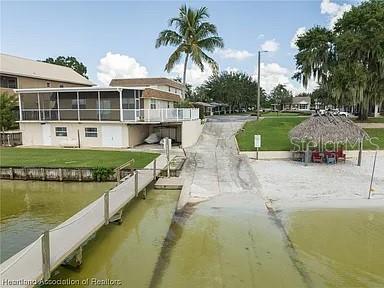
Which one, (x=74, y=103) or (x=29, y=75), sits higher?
(x=29, y=75)

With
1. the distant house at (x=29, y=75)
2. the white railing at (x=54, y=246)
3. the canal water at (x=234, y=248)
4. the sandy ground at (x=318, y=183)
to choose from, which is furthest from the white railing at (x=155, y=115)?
the distant house at (x=29, y=75)

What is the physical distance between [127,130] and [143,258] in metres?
17.6

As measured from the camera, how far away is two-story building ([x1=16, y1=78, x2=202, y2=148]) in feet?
83.8

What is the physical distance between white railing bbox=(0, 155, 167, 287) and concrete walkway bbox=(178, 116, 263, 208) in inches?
148

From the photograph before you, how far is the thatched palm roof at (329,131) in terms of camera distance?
765 inches

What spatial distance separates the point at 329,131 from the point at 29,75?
30.5 m

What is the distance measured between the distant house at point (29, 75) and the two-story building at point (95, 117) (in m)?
9.02

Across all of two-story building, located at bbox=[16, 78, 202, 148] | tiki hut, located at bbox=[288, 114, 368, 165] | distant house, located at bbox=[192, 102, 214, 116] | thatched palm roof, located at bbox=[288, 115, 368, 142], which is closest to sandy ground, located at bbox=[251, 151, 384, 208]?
tiki hut, located at bbox=[288, 114, 368, 165]

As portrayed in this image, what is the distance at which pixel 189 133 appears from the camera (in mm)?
27016

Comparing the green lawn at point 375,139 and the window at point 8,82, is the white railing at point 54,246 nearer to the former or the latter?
the green lawn at point 375,139

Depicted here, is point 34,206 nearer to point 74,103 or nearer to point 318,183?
point 318,183

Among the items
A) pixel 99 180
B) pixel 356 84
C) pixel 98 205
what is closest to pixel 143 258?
pixel 98 205

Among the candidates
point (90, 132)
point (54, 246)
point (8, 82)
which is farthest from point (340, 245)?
point (8, 82)

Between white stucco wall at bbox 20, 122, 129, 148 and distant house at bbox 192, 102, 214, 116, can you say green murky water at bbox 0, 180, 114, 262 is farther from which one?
distant house at bbox 192, 102, 214, 116
